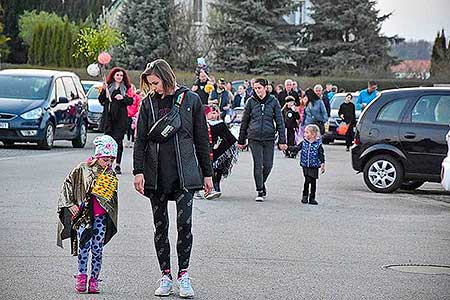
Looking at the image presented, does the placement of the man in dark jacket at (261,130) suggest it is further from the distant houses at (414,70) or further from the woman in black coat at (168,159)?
the distant houses at (414,70)

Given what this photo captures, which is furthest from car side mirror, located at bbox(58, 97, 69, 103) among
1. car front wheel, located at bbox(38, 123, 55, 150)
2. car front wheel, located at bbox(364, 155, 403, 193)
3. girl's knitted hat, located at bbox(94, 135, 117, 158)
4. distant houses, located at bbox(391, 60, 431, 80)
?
distant houses, located at bbox(391, 60, 431, 80)

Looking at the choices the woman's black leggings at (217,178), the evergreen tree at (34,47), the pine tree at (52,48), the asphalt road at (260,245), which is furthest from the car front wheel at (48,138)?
the evergreen tree at (34,47)

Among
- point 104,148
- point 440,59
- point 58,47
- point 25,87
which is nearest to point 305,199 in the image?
point 104,148

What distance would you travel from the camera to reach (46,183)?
16.5 m

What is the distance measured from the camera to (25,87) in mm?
24781

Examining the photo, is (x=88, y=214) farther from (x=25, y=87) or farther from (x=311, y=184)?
(x=25, y=87)

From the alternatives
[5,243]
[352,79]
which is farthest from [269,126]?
[352,79]

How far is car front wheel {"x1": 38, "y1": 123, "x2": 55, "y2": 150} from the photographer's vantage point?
24.0 meters

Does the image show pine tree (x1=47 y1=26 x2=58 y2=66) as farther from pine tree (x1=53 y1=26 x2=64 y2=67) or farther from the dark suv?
the dark suv

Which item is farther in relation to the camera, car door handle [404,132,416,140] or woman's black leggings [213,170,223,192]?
car door handle [404,132,416,140]

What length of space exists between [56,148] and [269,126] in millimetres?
11384

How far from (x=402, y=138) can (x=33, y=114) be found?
9.68 metres

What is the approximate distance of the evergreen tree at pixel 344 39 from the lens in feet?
195

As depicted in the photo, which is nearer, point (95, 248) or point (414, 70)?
point (95, 248)
